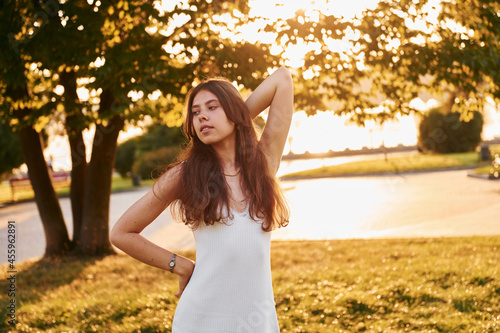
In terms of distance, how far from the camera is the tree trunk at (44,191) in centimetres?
963

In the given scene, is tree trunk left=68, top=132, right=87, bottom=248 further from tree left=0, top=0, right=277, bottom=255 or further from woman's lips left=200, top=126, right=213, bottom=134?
woman's lips left=200, top=126, right=213, bottom=134

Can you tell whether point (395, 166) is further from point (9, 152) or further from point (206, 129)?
point (206, 129)

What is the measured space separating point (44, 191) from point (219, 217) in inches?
334

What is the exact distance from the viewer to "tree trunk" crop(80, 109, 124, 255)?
9.39 meters

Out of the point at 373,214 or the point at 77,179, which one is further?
the point at 373,214

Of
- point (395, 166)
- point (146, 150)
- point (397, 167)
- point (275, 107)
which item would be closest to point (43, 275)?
point (275, 107)

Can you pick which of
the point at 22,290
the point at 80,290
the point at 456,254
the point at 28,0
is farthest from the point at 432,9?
the point at 22,290

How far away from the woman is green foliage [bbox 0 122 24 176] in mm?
26202

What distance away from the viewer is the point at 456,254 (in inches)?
325

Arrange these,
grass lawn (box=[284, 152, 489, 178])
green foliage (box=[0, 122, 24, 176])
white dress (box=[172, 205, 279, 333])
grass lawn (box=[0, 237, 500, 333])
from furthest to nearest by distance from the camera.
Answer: green foliage (box=[0, 122, 24, 176])
grass lawn (box=[284, 152, 489, 178])
grass lawn (box=[0, 237, 500, 333])
white dress (box=[172, 205, 279, 333])

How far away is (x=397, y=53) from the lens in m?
7.27

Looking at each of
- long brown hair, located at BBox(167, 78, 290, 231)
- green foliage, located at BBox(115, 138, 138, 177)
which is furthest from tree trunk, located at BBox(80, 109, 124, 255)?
green foliage, located at BBox(115, 138, 138, 177)

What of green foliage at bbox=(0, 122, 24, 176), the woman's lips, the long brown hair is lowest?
the long brown hair

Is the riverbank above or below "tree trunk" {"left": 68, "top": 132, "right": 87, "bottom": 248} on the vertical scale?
below
